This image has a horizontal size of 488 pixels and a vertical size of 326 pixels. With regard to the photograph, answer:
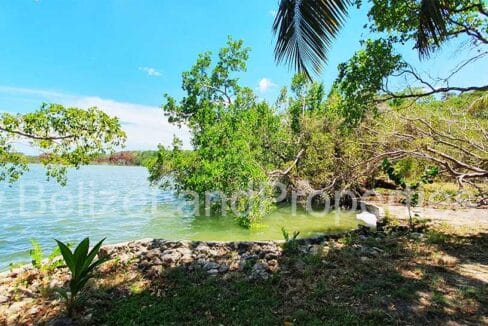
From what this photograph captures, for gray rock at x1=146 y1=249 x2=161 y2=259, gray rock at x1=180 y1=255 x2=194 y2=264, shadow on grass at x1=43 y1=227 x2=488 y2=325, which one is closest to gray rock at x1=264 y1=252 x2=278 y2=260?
shadow on grass at x1=43 y1=227 x2=488 y2=325

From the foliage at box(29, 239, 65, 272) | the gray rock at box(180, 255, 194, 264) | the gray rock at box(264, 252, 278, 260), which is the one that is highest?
the gray rock at box(264, 252, 278, 260)

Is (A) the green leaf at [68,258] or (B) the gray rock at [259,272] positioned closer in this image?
(A) the green leaf at [68,258]

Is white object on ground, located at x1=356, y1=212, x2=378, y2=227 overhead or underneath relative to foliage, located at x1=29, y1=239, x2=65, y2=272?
overhead

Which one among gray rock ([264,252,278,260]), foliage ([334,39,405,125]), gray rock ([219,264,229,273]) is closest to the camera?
gray rock ([219,264,229,273])

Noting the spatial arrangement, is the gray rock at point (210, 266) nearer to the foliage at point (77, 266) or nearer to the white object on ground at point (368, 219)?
the foliage at point (77, 266)

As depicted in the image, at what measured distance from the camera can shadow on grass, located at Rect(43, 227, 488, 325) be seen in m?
3.49

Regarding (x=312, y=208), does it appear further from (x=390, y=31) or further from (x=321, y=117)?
(x=390, y=31)

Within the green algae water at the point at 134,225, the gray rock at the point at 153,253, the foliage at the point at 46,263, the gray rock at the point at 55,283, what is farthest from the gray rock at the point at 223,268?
the green algae water at the point at 134,225

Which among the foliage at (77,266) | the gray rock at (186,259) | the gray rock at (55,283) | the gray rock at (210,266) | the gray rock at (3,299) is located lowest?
the gray rock at (3,299)

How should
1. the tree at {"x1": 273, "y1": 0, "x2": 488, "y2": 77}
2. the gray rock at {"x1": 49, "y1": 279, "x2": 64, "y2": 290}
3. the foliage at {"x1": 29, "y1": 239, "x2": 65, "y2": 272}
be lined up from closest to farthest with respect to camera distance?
the tree at {"x1": 273, "y1": 0, "x2": 488, "y2": 77} → the gray rock at {"x1": 49, "y1": 279, "x2": 64, "y2": 290} → the foliage at {"x1": 29, "y1": 239, "x2": 65, "y2": 272}

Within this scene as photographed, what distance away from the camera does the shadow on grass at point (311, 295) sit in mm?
3488

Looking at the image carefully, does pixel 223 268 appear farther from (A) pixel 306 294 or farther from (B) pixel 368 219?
(B) pixel 368 219

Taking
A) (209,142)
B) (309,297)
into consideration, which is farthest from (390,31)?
(209,142)

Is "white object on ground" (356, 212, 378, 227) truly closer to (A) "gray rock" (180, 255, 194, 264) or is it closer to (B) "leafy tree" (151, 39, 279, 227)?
(B) "leafy tree" (151, 39, 279, 227)
